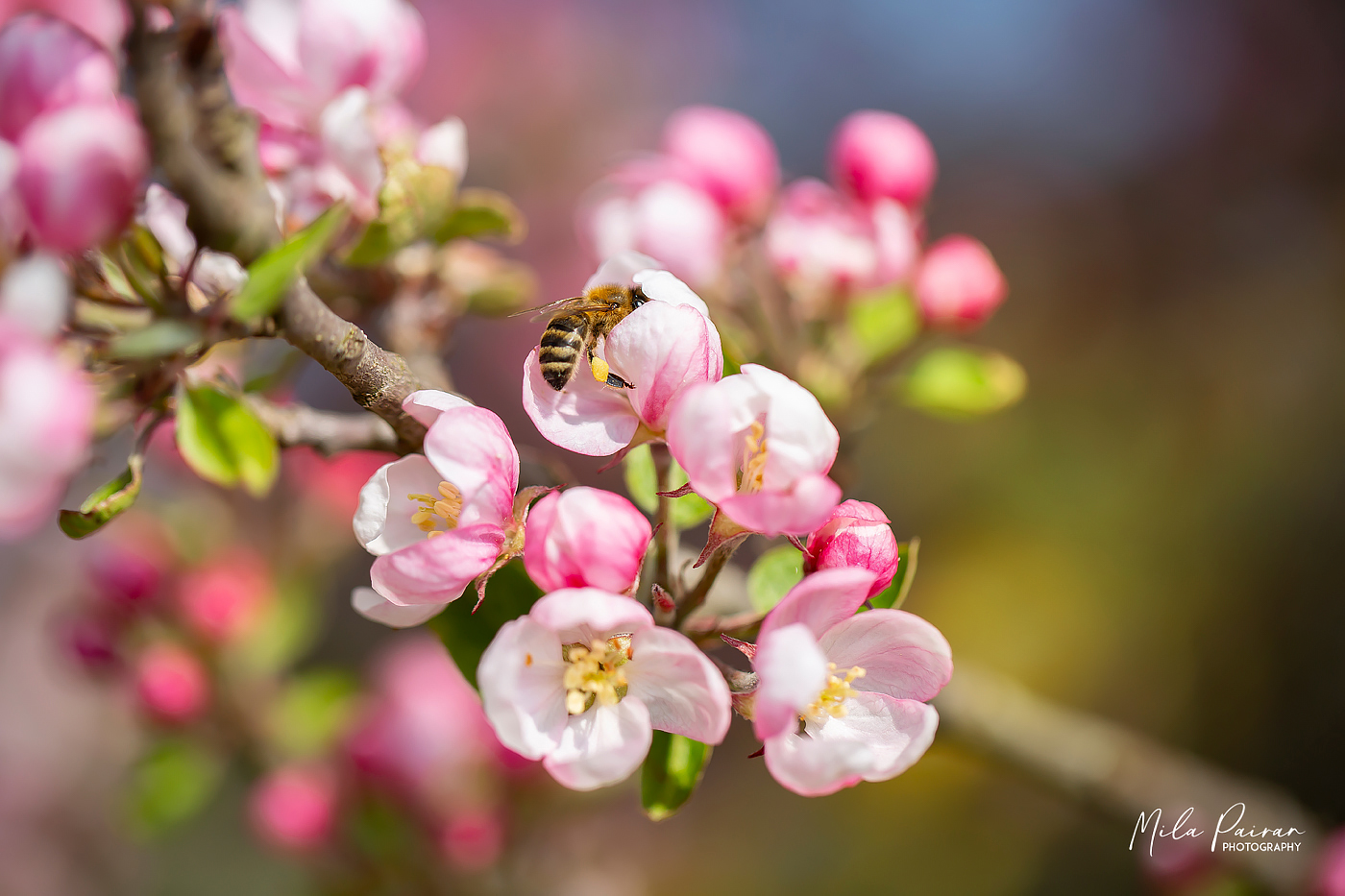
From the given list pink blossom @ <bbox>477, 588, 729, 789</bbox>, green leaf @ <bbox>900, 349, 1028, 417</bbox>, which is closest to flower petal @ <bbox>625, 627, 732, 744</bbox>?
pink blossom @ <bbox>477, 588, 729, 789</bbox>

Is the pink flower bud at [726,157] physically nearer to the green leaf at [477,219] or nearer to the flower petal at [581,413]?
the green leaf at [477,219]

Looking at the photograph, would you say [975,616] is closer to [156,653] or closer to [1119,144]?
[1119,144]

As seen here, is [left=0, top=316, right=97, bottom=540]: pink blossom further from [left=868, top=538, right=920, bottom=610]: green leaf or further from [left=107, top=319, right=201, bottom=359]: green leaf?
[left=868, top=538, right=920, bottom=610]: green leaf

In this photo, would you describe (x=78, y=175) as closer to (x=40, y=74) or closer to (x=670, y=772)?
(x=40, y=74)

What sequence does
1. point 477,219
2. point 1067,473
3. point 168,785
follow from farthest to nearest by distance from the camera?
point 1067,473 → point 168,785 → point 477,219

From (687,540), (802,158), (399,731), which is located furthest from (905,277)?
(802,158)

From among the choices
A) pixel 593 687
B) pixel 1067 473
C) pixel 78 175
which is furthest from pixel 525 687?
pixel 1067 473
